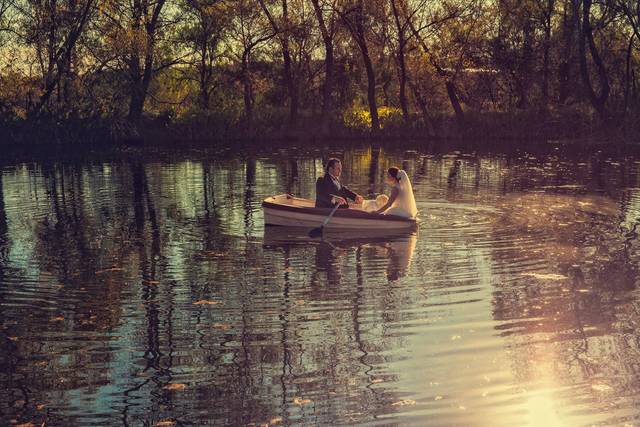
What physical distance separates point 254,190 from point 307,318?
52.1ft

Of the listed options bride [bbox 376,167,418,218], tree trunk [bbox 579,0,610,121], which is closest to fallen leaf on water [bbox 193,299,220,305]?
bride [bbox 376,167,418,218]

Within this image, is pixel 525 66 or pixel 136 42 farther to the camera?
pixel 525 66

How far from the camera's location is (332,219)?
18.8 metres

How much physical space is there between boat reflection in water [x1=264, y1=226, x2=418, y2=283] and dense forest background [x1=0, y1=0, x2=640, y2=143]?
25.4 m

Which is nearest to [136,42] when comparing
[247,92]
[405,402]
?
[247,92]

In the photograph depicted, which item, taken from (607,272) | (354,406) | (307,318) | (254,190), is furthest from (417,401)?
(254,190)

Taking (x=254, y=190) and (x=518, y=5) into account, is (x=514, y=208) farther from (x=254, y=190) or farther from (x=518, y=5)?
(x=518, y=5)

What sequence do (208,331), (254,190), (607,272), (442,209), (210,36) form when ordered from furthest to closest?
(210,36) < (254,190) < (442,209) < (607,272) < (208,331)

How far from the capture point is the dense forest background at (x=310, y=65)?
44.3 m

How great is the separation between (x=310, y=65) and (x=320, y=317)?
149 ft

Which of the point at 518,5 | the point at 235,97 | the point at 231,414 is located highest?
the point at 518,5

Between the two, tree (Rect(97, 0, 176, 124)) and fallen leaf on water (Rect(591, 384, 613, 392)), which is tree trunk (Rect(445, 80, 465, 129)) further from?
fallen leaf on water (Rect(591, 384, 613, 392))

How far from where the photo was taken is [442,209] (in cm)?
2198

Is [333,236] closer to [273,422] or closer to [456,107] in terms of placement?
[273,422]
